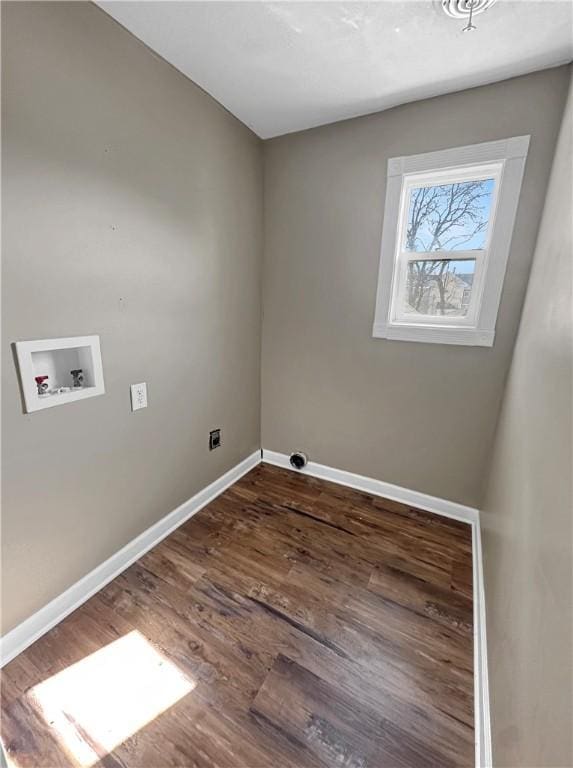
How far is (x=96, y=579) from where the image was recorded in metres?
1.52

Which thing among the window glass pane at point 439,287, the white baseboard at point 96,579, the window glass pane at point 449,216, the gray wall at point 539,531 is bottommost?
the white baseboard at point 96,579

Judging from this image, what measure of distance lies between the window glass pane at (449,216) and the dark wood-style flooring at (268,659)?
5.90 feet

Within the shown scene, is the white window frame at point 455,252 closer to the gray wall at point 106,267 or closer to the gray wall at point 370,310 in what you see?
the gray wall at point 370,310

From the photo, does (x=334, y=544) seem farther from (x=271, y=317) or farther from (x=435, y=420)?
(x=271, y=317)

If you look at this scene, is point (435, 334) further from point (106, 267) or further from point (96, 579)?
point (96, 579)

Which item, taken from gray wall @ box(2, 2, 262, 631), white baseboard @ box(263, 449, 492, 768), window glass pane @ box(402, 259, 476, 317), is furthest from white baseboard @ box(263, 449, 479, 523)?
window glass pane @ box(402, 259, 476, 317)

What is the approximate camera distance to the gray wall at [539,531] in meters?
0.62

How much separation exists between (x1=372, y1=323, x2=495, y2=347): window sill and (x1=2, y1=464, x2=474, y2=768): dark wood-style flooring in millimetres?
1201

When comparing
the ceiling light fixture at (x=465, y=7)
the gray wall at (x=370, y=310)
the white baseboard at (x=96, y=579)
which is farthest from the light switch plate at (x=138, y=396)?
the ceiling light fixture at (x=465, y=7)

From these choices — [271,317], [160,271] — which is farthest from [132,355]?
[271,317]

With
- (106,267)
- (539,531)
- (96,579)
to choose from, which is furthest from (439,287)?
(96,579)

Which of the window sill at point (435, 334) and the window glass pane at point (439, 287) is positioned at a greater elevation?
the window glass pane at point (439, 287)

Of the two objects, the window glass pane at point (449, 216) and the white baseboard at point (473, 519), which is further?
the window glass pane at point (449, 216)

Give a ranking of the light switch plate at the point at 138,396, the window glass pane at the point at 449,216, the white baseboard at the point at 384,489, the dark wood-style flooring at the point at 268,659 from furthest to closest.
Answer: the white baseboard at the point at 384,489, the window glass pane at the point at 449,216, the light switch plate at the point at 138,396, the dark wood-style flooring at the point at 268,659
